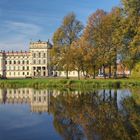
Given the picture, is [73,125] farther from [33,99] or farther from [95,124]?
[33,99]

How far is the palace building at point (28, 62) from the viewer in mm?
134875

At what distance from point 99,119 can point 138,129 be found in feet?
11.1

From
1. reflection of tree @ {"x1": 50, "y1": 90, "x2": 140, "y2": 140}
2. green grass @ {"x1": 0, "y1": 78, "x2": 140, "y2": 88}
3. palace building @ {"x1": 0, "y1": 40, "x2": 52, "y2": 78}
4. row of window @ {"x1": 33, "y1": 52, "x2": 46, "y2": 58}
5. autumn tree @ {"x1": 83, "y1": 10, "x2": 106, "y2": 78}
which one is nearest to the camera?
reflection of tree @ {"x1": 50, "y1": 90, "x2": 140, "y2": 140}

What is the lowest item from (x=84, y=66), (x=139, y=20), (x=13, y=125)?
(x=13, y=125)

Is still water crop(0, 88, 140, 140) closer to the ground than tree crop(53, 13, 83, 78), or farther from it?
closer to the ground

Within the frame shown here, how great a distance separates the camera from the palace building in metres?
135

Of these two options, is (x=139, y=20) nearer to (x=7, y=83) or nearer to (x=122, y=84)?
(x=122, y=84)

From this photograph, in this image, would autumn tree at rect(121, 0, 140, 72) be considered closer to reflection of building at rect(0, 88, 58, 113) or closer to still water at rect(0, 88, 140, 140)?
reflection of building at rect(0, 88, 58, 113)

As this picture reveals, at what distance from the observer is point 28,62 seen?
141 meters

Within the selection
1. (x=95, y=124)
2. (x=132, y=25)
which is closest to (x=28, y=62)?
(x=132, y=25)

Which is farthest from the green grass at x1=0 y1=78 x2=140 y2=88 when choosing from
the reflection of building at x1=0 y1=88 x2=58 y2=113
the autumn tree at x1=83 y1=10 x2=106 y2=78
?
the reflection of building at x1=0 y1=88 x2=58 y2=113

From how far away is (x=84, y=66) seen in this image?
6347 centimetres

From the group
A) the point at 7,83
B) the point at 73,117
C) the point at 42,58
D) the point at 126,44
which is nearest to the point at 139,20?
the point at 126,44

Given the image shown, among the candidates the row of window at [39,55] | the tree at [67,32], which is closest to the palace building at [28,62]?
the row of window at [39,55]
